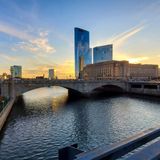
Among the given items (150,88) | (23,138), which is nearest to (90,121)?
(23,138)

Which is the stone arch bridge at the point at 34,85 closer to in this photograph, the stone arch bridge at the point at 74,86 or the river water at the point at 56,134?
the stone arch bridge at the point at 74,86

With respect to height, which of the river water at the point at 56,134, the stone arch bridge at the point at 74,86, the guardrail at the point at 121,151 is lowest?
the river water at the point at 56,134

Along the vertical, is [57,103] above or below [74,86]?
below

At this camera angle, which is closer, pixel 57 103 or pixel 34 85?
pixel 57 103

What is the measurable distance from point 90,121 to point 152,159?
3584 cm

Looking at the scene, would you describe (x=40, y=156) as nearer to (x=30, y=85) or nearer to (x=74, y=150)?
(x=74, y=150)

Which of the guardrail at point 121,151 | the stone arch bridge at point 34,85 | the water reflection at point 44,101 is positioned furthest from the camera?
the stone arch bridge at point 34,85

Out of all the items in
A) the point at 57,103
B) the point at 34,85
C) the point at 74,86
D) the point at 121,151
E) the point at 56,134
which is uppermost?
the point at 121,151

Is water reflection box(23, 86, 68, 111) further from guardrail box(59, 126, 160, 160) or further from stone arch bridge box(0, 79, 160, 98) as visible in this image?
guardrail box(59, 126, 160, 160)

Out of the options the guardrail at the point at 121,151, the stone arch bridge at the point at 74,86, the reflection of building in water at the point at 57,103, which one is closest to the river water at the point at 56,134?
the reflection of building in water at the point at 57,103

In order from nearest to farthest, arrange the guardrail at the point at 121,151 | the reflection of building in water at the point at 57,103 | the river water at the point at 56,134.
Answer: the guardrail at the point at 121,151
the river water at the point at 56,134
the reflection of building in water at the point at 57,103

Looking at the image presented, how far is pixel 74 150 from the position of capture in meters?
4.11

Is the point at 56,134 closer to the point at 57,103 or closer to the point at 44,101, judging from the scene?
the point at 57,103

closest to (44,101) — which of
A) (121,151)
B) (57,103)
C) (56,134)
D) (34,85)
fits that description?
(34,85)
